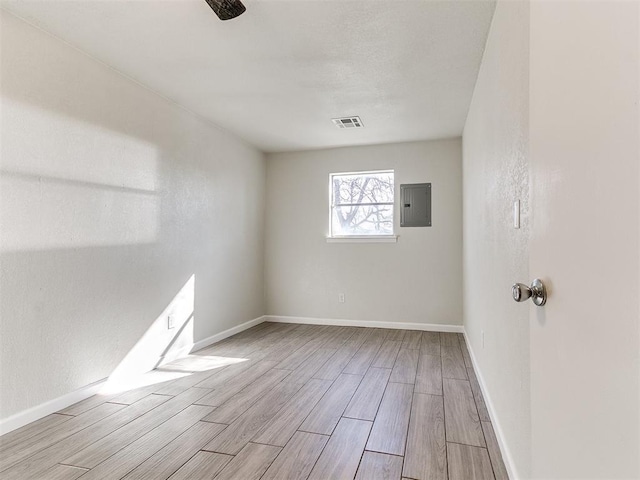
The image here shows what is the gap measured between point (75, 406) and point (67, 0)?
2.50 meters

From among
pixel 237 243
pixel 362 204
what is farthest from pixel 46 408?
pixel 362 204

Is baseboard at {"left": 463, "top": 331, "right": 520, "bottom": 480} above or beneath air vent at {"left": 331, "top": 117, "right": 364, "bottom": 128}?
beneath

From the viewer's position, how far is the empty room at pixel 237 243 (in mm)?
652

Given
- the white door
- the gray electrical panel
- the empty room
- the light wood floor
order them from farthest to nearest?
the gray electrical panel < the light wood floor < the empty room < the white door

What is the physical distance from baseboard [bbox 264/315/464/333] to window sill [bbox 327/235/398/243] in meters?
1.08

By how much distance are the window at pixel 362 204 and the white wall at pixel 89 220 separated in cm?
182

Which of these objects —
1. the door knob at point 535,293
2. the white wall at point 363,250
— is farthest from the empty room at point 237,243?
the white wall at point 363,250

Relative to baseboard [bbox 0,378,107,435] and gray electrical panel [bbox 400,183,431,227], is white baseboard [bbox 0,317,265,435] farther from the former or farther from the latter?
gray electrical panel [bbox 400,183,431,227]

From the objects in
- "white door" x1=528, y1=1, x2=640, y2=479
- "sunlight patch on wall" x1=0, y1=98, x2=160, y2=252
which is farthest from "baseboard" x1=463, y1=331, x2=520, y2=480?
"sunlight patch on wall" x1=0, y1=98, x2=160, y2=252

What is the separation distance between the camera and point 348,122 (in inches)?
155

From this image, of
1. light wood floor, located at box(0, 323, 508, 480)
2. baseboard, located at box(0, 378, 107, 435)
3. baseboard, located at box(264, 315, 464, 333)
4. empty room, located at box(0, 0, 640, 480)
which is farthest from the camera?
baseboard, located at box(264, 315, 464, 333)

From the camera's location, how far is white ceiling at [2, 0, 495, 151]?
207 cm

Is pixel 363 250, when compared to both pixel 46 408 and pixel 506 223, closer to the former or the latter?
pixel 506 223

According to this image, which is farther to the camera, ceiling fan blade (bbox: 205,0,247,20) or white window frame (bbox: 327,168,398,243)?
white window frame (bbox: 327,168,398,243)
